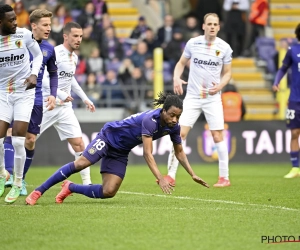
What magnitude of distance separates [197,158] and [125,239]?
38.9 feet

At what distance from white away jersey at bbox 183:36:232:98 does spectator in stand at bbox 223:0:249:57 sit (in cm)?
938

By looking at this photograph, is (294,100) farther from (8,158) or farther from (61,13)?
(61,13)

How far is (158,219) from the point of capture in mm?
8977

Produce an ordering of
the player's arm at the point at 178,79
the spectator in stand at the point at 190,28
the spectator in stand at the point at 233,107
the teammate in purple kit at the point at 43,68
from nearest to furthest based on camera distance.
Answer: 1. the teammate in purple kit at the point at 43,68
2. the player's arm at the point at 178,79
3. the spectator in stand at the point at 233,107
4. the spectator in stand at the point at 190,28

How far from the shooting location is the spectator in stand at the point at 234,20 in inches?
884

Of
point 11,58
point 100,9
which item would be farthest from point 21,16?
point 11,58

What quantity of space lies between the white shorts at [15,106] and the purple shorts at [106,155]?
39.6 inches

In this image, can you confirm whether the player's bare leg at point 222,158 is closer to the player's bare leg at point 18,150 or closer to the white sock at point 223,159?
the white sock at point 223,159

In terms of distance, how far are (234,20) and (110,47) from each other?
10.9 feet

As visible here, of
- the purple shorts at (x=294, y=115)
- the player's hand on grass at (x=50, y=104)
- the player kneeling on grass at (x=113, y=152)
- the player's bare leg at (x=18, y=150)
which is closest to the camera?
the player kneeling on grass at (x=113, y=152)

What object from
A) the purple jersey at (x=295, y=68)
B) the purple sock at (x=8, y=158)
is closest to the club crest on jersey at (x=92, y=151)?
the purple sock at (x=8, y=158)

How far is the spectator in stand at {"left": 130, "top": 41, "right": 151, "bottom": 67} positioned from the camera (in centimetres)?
2156

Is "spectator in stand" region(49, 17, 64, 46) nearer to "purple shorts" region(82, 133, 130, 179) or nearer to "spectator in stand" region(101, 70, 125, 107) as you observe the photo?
"spectator in stand" region(101, 70, 125, 107)

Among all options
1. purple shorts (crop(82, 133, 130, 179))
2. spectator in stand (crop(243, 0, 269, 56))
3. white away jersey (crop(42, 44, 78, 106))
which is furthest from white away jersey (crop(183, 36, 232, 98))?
spectator in stand (crop(243, 0, 269, 56))
